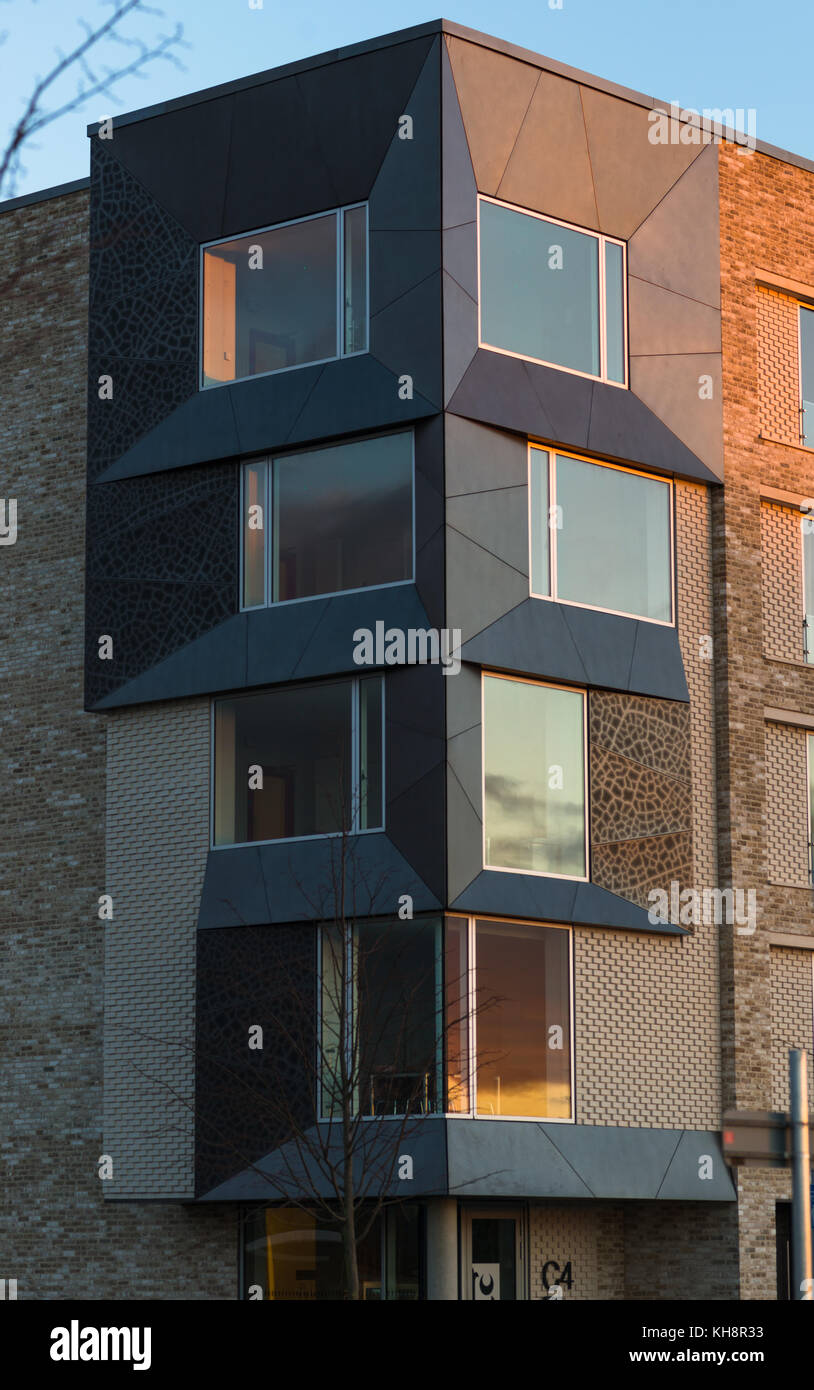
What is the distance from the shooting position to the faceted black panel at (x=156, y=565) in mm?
26422

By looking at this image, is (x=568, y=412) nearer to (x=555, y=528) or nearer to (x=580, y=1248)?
(x=555, y=528)

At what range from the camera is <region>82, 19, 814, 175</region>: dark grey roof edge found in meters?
25.5

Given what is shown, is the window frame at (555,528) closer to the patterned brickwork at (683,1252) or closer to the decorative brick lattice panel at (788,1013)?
the decorative brick lattice panel at (788,1013)

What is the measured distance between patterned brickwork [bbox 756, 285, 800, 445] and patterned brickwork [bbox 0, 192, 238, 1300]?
9.34 metres

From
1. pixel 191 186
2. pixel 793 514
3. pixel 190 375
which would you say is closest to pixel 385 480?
pixel 190 375

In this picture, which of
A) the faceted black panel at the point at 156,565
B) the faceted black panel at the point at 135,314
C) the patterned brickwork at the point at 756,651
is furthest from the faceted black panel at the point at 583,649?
the faceted black panel at the point at 135,314

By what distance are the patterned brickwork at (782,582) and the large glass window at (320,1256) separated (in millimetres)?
9357

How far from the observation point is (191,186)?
89.6 feet

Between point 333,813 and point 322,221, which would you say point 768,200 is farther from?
point 333,813

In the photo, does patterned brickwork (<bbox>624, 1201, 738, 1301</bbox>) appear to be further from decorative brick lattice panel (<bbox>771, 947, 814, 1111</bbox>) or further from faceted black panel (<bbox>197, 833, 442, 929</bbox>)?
faceted black panel (<bbox>197, 833, 442, 929</bbox>)

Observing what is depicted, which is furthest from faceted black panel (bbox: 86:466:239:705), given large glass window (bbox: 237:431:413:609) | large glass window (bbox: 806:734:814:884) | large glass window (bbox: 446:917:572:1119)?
large glass window (bbox: 806:734:814:884)

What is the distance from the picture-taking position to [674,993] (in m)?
26.4

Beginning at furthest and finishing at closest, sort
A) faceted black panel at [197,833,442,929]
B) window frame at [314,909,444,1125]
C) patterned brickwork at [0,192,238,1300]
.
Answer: patterned brickwork at [0,192,238,1300] → faceted black panel at [197,833,442,929] → window frame at [314,909,444,1125]

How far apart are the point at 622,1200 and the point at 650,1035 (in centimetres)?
211
